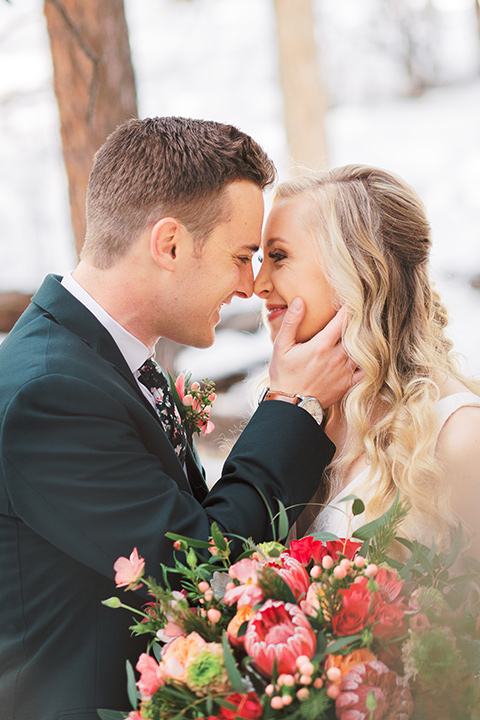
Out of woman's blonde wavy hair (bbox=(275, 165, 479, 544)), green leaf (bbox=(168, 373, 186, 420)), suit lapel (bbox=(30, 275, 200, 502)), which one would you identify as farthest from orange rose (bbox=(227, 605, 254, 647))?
green leaf (bbox=(168, 373, 186, 420))

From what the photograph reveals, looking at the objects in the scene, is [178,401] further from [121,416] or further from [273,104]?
[273,104]

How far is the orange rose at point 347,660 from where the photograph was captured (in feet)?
3.44

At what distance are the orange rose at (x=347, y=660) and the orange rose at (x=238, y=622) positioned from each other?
0.14m

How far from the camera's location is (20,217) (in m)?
7.96

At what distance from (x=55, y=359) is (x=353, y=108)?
10295 mm

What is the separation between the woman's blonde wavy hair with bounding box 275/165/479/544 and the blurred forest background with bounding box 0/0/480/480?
10.3ft

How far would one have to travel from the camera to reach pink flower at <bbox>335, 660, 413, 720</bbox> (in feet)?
3.34

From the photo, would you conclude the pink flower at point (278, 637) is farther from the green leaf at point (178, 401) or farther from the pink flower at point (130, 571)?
the green leaf at point (178, 401)

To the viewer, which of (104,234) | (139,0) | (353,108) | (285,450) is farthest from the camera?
(353,108)

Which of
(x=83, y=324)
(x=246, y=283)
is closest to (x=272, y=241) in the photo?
(x=246, y=283)

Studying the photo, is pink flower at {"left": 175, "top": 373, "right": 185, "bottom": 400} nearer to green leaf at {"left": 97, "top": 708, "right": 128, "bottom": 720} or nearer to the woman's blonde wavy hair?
the woman's blonde wavy hair

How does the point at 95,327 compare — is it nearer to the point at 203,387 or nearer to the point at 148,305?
the point at 148,305

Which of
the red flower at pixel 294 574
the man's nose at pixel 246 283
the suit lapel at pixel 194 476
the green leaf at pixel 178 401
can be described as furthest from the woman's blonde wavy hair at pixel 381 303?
the red flower at pixel 294 574

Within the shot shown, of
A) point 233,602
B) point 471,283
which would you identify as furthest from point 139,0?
point 233,602
